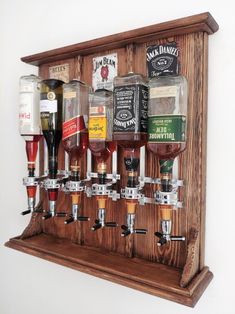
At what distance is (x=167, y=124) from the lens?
86 centimetres

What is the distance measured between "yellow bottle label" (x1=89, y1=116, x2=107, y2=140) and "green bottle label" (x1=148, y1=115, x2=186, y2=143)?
0.18 metres

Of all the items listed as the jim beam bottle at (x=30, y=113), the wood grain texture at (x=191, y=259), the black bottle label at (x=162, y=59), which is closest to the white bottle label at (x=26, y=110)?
the jim beam bottle at (x=30, y=113)

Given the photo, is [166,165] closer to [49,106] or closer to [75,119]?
[75,119]

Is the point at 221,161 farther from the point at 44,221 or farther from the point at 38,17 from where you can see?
the point at 38,17

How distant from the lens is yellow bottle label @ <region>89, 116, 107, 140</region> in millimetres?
991

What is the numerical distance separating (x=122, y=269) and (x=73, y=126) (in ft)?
1.74

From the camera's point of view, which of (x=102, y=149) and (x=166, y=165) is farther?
(x=102, y=149)

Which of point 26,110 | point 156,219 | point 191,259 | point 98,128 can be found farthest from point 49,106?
point 191,259

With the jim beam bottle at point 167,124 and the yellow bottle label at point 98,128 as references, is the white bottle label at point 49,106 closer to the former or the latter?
the yellow bottle label at point 98,128

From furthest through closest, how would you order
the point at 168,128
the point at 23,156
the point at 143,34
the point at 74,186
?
the point at 23,156 < the point at 74,186 < the point at 143,34 < the point at 168,128

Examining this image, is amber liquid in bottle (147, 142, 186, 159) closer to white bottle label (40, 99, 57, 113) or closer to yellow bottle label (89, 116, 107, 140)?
yellow bottle label (89, 116, 107, 140)

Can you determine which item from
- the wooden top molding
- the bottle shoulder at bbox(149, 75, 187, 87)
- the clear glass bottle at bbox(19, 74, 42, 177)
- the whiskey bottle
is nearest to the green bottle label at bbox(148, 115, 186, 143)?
the bottle shoulder at bbox(149, 75, 187, 87)

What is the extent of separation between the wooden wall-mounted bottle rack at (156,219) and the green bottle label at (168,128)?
0.30ft

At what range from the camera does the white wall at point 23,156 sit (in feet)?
3.03
